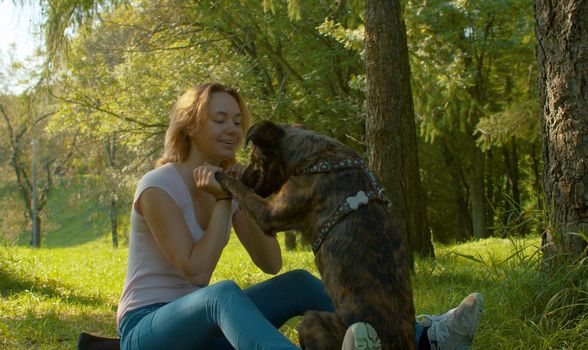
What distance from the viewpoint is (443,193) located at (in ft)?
96.5

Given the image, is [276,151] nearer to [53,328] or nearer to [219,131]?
[219,131]

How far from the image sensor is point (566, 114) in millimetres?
4500

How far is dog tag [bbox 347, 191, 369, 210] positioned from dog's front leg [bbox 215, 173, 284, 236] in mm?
446

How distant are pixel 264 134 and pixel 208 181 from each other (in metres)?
0.39

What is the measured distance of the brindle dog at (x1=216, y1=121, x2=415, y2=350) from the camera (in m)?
2.88

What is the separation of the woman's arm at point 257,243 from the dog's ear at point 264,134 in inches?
24.6

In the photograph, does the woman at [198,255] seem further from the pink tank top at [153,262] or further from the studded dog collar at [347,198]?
the studded dog collar at [347,198]

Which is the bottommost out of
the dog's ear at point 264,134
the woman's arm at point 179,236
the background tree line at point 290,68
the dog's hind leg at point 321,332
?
the dog's hind leg at point 321,332

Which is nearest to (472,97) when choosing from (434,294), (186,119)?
→ (434,294)

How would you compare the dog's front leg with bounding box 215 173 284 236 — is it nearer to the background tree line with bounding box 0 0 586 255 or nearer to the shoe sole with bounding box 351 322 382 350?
the shoe sole with bounding box 351 322 382 350

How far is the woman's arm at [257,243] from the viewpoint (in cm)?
397

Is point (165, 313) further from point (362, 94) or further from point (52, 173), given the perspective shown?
point (52, 173)

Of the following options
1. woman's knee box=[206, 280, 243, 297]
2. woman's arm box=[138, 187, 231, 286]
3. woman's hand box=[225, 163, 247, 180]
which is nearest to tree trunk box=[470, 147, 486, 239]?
woman's hand box=[225, 163, 247, 180]

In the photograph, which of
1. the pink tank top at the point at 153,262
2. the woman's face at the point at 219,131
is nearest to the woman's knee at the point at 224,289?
the pink tank top at the point at 153,262
